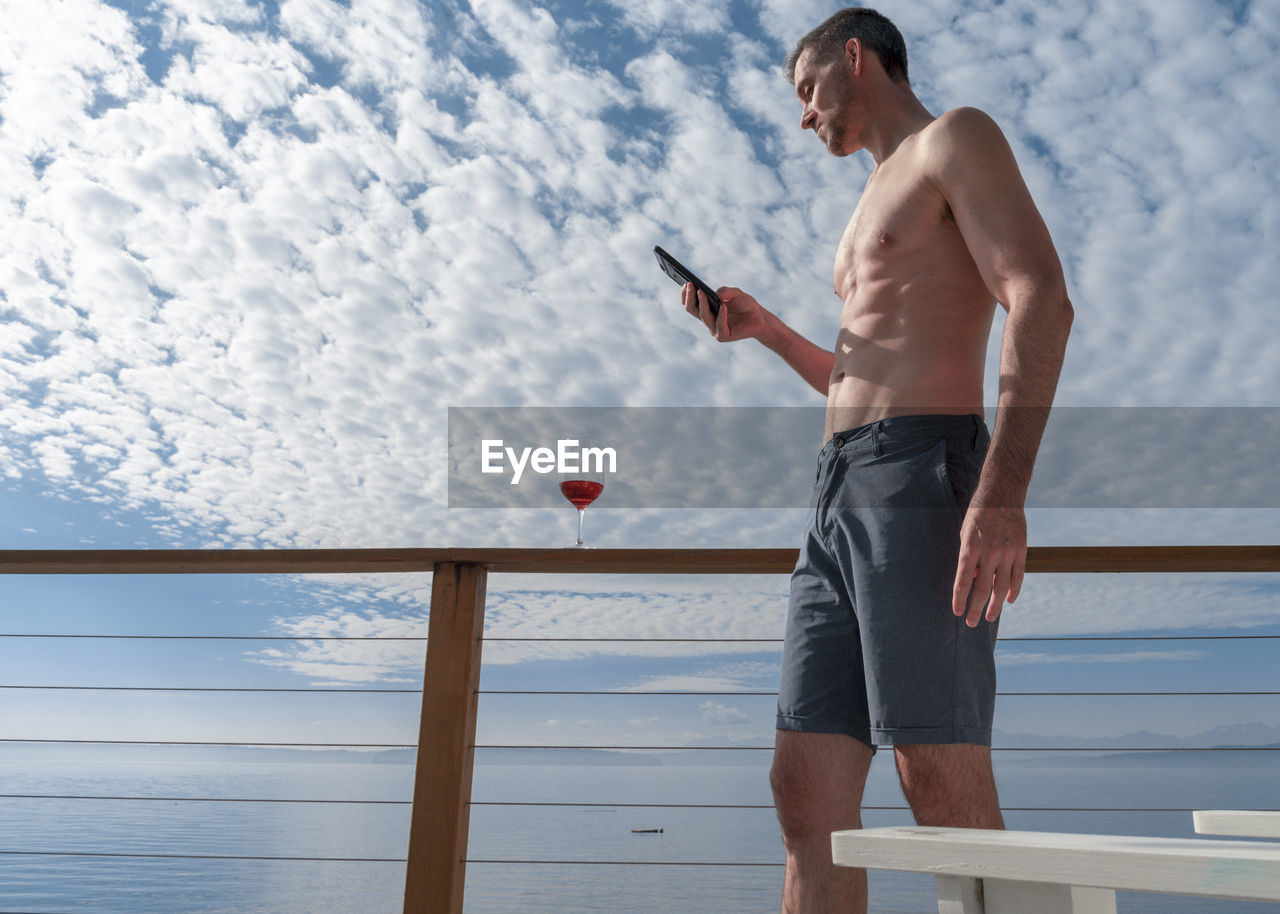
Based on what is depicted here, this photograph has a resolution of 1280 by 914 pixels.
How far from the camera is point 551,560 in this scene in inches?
65.4

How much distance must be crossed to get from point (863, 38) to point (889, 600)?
974mm

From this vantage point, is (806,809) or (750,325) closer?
(806,809)

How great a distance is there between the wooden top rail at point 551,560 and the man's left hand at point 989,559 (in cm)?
59

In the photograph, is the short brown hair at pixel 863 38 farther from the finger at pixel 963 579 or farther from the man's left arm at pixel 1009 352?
the finger at pixel 963 579

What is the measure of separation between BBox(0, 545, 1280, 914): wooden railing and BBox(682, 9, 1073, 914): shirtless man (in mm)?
436

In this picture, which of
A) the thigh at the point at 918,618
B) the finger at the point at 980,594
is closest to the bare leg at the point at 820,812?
the thigh at the point at 918,618

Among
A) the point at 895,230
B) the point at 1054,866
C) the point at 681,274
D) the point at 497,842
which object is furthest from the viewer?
the point at 497,842

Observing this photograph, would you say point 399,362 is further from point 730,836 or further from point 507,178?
point 730,836

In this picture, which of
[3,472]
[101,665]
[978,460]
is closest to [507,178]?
[978,460]

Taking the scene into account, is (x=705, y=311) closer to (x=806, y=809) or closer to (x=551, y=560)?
(x=551, y=560)

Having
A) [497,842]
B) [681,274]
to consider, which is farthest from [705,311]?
[497,842]

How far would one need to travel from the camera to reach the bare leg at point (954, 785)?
1.00 m

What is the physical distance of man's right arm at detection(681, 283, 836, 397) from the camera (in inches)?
63.9

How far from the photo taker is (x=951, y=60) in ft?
13.4
